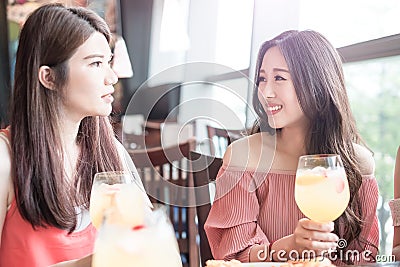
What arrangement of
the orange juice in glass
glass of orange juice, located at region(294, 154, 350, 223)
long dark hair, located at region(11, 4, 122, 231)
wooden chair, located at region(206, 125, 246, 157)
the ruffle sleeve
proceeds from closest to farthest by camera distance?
1. the orange juice in glass
2. glass of orange juice, located at region(294, 154, 350, 223)
3. long dark hair, located at region(11, 4, 122, 231)
4. the ruffle sleeve
5. wooden chair, located at region(206, 125, 246, 157)

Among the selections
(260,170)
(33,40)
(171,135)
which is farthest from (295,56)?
(171,135)

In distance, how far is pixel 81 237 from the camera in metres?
1.06

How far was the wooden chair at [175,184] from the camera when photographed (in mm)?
1453

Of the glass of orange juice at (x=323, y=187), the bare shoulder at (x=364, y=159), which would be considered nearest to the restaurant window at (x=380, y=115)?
the bare shoulder at (x=364, y=159)


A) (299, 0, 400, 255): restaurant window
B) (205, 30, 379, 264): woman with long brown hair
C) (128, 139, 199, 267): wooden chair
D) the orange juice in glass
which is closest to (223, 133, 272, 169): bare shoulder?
(205, 30, 379, 264): woman with long brown hair

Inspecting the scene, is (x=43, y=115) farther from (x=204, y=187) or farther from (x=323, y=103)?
(x=323, y=103)

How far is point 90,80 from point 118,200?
0.42 metres

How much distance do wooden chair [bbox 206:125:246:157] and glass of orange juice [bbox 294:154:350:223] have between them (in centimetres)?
38

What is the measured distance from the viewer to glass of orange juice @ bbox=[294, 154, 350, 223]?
2.88 feet

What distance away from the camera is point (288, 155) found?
47.7 inches

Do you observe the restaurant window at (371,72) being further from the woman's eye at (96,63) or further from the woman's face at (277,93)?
the woman's eye at (96,63)

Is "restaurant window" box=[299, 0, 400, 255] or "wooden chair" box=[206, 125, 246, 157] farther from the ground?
"restaurant window" box=[299, 0, 400, 255]

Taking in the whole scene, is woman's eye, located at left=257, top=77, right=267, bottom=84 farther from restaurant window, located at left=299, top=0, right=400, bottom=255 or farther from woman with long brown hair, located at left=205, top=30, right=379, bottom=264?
restaurant window, located at left=299, top=0, right=400, bottom=255

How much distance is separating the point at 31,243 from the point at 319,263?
0.51 m
